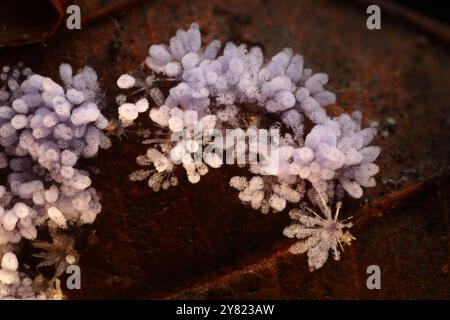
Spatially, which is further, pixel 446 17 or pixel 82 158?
pixel 446 17

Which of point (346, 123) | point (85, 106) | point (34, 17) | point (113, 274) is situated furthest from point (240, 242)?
point (34, 17)

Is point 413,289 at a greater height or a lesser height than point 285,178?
lesser

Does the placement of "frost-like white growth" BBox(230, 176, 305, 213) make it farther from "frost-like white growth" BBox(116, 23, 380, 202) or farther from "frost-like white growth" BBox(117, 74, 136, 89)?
"frost-like white growth" BBox(117, 74, 136, 89)

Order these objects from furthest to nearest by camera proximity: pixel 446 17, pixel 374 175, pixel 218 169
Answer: pixel 446 17 → pixel 374 175 → pixel 218 169

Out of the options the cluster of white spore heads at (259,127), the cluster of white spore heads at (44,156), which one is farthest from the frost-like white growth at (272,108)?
the cluster of white spore heads at (44,156)

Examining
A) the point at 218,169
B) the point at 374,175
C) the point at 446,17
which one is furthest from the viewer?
the point at 446,17

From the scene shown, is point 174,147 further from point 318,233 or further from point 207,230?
point 318,233
